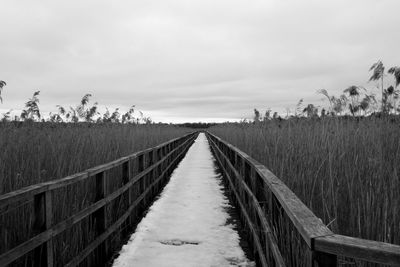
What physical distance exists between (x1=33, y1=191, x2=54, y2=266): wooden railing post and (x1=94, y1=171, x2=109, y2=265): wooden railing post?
1.32m

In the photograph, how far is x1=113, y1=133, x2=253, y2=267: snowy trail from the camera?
416 centimetres

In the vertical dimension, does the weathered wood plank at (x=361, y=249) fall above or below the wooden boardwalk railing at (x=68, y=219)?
above

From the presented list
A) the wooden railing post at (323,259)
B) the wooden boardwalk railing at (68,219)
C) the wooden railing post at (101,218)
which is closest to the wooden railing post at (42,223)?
the wooden boardwalk railing at (68,219)

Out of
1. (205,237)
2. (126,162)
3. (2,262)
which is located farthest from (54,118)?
(2,262)

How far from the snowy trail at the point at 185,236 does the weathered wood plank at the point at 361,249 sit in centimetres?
283

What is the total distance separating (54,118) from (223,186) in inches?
182

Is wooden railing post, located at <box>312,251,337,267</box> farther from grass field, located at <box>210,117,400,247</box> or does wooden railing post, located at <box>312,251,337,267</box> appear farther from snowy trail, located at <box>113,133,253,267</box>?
snowy trail, located at <box>113,133,253,267</box>

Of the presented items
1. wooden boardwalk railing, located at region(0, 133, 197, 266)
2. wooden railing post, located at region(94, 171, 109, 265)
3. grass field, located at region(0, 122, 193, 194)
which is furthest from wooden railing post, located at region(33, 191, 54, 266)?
wooden railing post, located at region(94, 171, 109, 265)

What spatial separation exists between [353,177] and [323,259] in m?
1.70

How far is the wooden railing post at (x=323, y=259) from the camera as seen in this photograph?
143 centimetres

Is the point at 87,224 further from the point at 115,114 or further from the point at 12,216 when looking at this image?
the point at 115,114

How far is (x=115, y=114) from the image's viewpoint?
499 inches

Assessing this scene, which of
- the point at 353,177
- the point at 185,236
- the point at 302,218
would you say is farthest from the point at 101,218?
the point at 302,218

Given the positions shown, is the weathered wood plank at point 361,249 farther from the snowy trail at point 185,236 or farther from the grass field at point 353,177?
the snowy trail at point 185,236
